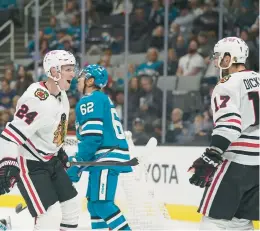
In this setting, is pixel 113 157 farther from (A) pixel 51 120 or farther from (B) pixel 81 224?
(B) pixel 81 224

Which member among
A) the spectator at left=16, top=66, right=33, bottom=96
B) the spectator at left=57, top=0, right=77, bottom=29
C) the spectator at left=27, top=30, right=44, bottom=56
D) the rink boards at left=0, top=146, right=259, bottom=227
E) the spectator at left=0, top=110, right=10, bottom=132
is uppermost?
the spectator at left=57, top=0, right=77, bottom=29

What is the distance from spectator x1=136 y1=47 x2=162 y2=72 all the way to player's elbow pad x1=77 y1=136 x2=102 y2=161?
10.9 ft

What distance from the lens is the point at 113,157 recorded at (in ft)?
14.9

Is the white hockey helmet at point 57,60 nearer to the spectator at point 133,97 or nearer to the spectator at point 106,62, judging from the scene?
the spectator at point 133,97

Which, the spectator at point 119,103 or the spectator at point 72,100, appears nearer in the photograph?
the spectator at point 119,103

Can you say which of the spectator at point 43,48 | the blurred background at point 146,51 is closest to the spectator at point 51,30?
the blurred background at point 146,51

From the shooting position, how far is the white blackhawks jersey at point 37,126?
3682 millimetres

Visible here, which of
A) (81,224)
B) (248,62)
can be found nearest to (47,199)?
(81,224)

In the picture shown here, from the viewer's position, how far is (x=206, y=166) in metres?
3.34

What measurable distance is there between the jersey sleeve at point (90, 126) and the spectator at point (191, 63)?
122 inches

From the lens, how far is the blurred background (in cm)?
711

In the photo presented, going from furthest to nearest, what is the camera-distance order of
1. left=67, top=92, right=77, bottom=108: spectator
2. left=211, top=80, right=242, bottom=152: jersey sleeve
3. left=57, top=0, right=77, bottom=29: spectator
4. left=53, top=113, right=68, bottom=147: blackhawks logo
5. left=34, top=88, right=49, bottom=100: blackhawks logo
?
left=57, top=0, right=77, bottom=29: spectator → left=67, top=92, right=77, bottom=108: spectator → left=53, top=113, right=68, bottom=147: blackhawks logo → left=34, top=88, right=49, bottom=100: blackhawks logo → left=211, top=80, right=242, bottom=152: jersey sleeve

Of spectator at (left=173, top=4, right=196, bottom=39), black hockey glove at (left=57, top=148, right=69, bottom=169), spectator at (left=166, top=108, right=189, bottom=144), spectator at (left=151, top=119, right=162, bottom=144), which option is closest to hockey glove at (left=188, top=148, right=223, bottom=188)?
black hockey glove at (left=57, top=148, right=69, bottom=169)

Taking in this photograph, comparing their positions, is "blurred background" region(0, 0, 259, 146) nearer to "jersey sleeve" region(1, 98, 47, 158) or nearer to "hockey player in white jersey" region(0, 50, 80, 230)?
"hockey player in white jersey" region(0, 50, 80, 230)
